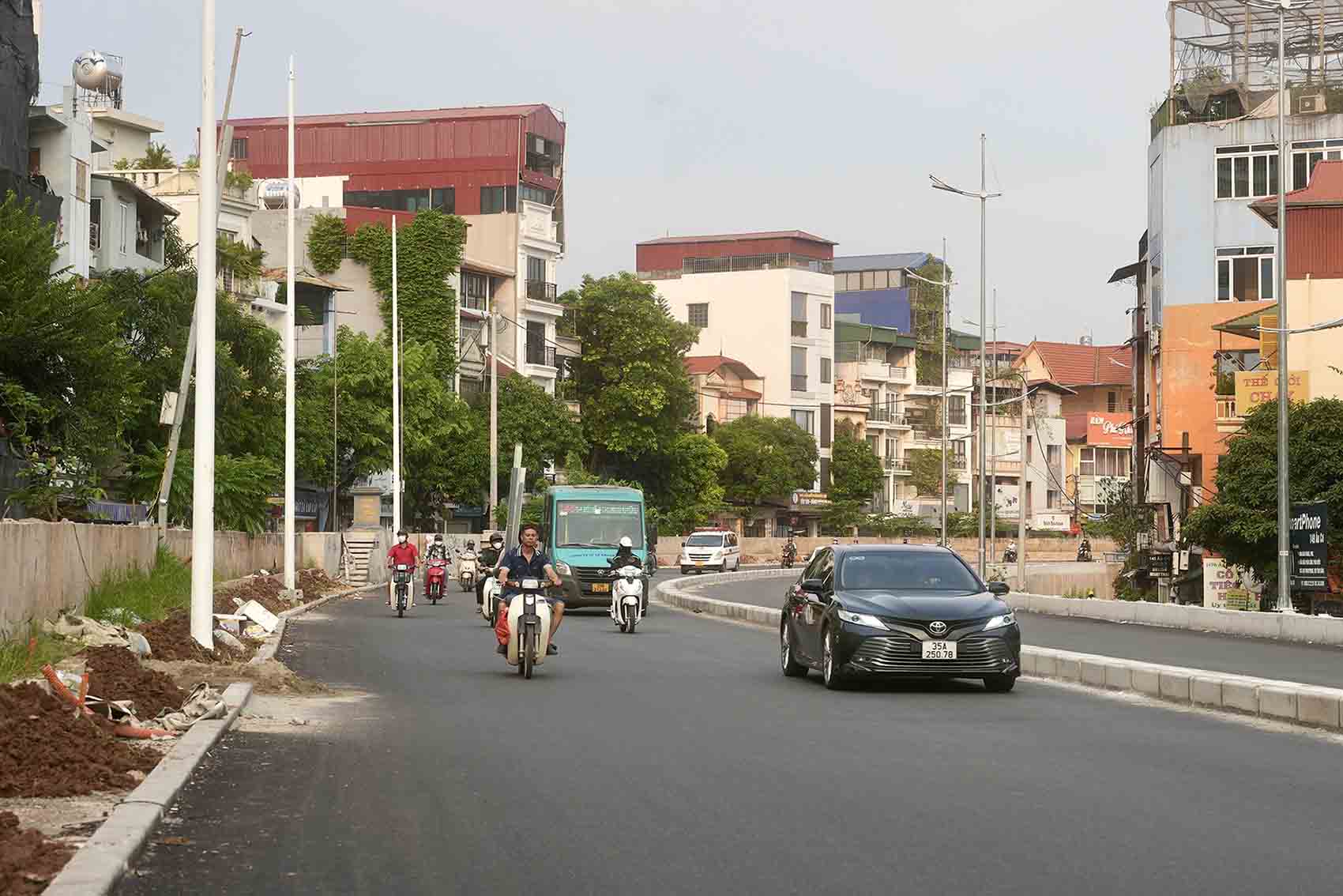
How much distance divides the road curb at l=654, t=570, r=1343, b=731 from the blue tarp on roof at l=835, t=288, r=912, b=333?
121 metres

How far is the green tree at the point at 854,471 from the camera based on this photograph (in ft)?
408

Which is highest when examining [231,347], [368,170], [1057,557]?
[368,170]

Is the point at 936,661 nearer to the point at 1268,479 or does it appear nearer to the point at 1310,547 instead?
the point at 1310,547

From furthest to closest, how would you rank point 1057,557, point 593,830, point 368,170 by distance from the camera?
1. point 1057,557
2. point 368,170
3. point 593,830

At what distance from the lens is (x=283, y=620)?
3116cm

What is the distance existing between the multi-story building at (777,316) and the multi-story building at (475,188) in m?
27.2

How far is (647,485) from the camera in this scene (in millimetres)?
99750

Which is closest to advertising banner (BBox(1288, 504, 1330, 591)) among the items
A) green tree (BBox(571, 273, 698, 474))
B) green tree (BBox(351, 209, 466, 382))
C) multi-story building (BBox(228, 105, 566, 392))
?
green tree (BBox(351, 209, 466, 382))

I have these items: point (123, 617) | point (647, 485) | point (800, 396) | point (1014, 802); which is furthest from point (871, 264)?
point (1014, 802)

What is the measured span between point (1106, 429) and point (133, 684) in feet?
363

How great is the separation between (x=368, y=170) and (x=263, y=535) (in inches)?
2121

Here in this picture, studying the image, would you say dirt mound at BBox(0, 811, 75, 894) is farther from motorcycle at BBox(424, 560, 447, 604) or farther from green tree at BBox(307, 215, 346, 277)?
green tree at BBox(307, 215, 346, 277)

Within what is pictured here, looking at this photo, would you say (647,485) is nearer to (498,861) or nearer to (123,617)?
(123,617)

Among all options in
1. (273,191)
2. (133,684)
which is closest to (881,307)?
(273,191)
